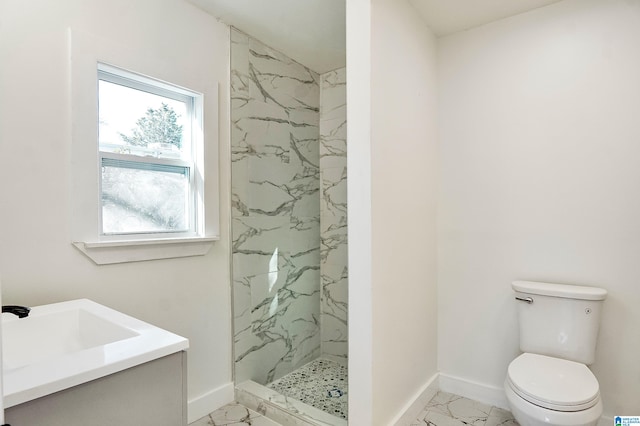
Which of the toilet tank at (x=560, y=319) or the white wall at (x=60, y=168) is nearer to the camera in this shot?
the white wall at (x=60, y=168)

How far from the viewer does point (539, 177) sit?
85.5 inches

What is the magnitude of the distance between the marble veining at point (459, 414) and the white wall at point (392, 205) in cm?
15

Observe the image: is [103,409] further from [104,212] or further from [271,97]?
[271,97]


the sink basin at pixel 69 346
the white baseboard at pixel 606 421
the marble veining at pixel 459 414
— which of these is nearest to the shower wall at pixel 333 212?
the marble veining at pixel 459 414

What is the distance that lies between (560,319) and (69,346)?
2.36m

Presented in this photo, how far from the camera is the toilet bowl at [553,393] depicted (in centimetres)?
152

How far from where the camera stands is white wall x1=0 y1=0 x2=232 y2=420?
4.89ft

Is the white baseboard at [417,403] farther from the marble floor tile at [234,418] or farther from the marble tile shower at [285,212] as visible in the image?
the marble tile shower at [285,212]

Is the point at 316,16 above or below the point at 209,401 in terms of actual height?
above

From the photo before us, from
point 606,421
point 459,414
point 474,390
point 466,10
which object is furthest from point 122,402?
point 466,10

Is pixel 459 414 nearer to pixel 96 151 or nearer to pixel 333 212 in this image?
pixel 333 212

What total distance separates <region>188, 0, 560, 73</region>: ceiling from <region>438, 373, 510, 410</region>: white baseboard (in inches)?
94.1

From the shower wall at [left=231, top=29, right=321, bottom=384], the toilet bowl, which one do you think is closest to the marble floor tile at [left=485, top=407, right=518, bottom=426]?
the toilet bowl

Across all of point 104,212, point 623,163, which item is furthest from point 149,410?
point 623,163
